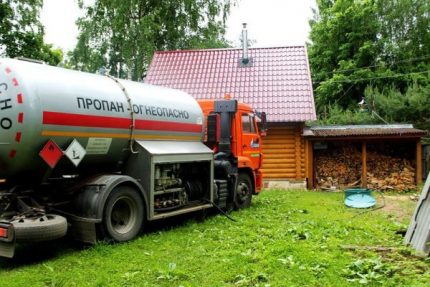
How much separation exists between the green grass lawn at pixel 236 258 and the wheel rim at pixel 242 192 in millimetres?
1991

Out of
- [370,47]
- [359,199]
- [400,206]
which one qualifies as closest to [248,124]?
[359,199]

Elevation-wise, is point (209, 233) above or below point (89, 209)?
below

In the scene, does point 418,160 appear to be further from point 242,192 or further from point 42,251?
point 42,251

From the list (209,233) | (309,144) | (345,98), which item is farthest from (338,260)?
(345,98)

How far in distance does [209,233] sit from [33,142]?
329cm

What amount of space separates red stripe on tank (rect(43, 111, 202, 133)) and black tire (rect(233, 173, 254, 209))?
99.3 inches

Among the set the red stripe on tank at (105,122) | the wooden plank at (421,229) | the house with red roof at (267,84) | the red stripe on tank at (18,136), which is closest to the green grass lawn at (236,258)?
the wooden plank at (421,229)

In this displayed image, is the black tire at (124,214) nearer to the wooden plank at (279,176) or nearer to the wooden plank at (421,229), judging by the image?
the wooden plank at (421,229)

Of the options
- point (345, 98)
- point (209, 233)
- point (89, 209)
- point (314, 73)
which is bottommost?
point (209, 233)

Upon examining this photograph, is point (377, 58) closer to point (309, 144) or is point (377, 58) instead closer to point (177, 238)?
point (309, 144)

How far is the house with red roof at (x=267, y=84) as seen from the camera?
16641 mm

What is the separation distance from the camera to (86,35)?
24.2m

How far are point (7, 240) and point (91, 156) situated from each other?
6.28ft

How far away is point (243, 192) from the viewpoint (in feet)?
36.7
